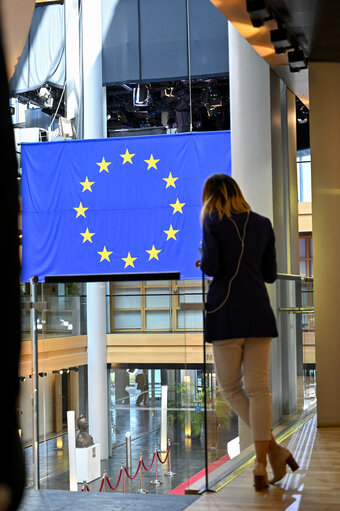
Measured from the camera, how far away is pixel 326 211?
18.4 feet

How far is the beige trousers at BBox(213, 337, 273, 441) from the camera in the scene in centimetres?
314

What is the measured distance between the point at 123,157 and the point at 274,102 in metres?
7.48

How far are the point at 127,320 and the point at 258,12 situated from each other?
13.1 metres

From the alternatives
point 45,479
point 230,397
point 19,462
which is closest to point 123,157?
point 45,479

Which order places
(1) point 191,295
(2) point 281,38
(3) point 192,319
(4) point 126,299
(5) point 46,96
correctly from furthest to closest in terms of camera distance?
1. (5) point 46,96
2. (4) point 126,299
3. (2) point 281,38
4. (3) point 192,319
5. (1) point 191,295

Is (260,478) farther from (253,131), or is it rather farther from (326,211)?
(253,131)

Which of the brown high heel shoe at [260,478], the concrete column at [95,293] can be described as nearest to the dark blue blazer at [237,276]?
the brown high heel shoe at [260,478]

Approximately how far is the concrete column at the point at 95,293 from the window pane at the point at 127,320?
0.57 meters

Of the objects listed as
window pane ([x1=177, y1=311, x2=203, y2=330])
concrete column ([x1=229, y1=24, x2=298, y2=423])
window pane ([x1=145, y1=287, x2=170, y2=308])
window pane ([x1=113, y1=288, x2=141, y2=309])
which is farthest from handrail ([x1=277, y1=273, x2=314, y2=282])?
window pane ([x1=113, y1=288, x2=141, y2=309])

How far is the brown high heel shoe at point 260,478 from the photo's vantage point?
325 centimetres

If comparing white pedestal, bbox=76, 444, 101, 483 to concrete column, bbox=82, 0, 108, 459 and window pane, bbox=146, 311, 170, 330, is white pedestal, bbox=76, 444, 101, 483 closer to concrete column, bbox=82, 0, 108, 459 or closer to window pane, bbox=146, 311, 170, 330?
concrete column, bbox=82, 0, 108, 459

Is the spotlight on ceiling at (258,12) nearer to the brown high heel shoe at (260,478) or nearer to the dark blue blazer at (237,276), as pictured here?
the dark blue blazer at (237,276)

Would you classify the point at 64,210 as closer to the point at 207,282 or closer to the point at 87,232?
the point at 87,232

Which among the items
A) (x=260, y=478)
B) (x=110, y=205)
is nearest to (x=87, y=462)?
(x=110, y=205)
